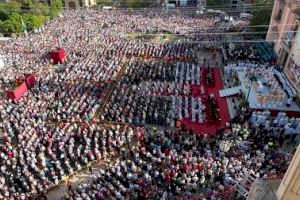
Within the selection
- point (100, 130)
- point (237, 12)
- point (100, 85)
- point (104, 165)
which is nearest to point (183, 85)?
point (100, 85)

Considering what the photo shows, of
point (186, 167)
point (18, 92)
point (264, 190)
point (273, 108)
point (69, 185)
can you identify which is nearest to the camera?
point (264, 190)

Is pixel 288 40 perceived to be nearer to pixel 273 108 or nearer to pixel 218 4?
pixel 273 108

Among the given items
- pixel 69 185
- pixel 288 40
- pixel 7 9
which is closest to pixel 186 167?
pixel 69 185

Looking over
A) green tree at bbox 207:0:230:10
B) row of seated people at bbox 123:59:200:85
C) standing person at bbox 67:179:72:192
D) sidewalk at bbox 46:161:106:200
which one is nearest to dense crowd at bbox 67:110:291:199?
standing person at bbox 67:179:72:192

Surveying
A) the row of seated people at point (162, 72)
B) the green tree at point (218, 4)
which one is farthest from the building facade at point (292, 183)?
the green tree at point (218, 4)

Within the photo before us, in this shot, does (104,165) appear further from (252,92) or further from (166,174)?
(252,92)

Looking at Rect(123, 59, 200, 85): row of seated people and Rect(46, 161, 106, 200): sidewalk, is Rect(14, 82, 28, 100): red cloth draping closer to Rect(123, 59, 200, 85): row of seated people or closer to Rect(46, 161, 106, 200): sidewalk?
Rect(123, 59, 200, 85): row of seated people
